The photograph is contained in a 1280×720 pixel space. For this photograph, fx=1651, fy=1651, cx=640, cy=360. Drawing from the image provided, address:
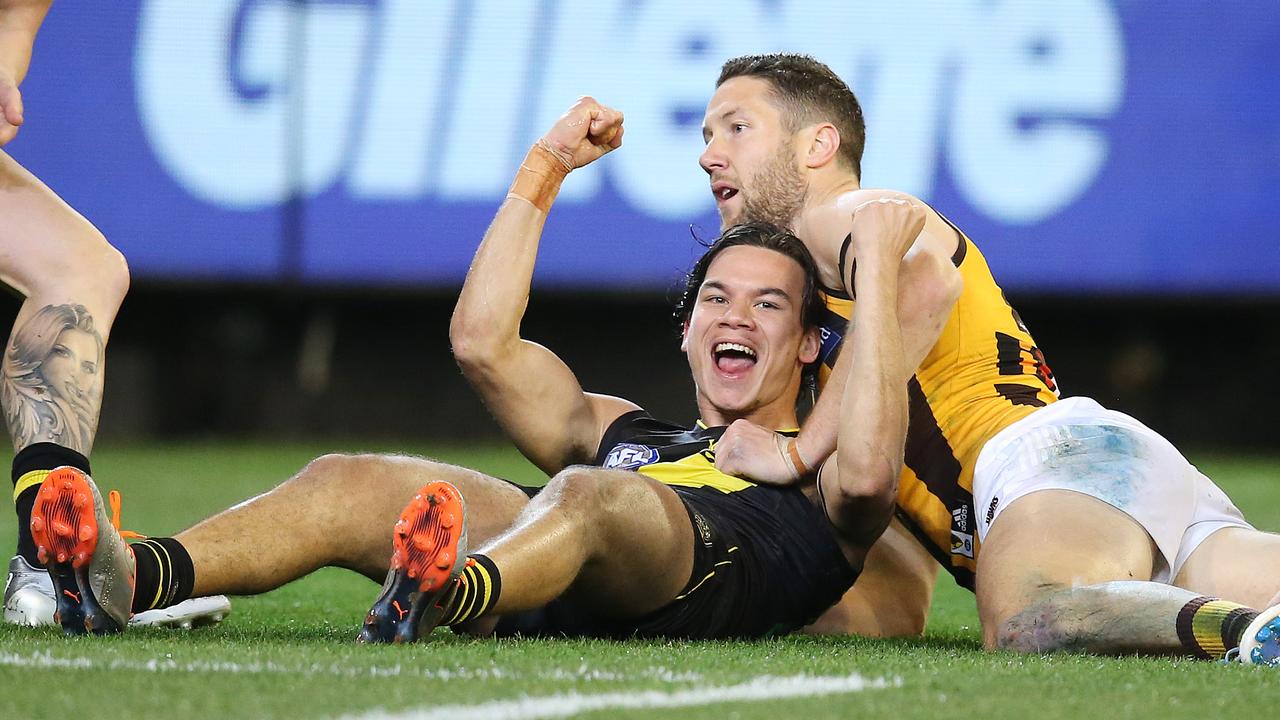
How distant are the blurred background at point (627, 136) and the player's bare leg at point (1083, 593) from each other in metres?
6.21

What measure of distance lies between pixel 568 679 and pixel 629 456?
4.08 feet

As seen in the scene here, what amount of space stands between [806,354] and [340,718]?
210cm

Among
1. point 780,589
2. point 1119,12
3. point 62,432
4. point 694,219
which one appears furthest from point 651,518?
point 1119,12

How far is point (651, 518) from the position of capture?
3.23 metres

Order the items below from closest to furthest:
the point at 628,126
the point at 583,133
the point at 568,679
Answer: the point at 568,679, the point at 583,133, the point at 628,126

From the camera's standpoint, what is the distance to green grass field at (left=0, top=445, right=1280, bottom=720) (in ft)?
7.87

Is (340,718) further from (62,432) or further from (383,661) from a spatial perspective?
(62,432)

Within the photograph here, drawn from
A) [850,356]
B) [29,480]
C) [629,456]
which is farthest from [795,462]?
[29,480]

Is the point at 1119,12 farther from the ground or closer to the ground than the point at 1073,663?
farther from the ground

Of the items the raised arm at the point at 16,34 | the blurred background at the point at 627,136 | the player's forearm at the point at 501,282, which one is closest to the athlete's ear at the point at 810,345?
the player's forearm at the point at 501,282

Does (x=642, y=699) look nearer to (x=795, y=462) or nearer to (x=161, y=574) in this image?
(x=161, y=574)

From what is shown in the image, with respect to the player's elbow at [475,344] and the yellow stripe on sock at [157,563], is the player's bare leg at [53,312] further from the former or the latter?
the player's elbow at [475,344]

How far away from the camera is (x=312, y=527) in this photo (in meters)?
3.33

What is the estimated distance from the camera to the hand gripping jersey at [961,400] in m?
3.84
